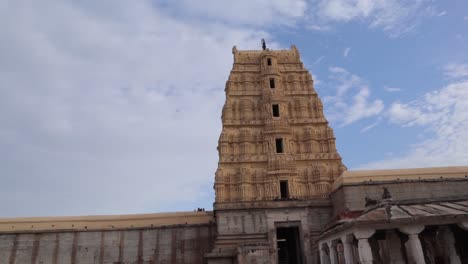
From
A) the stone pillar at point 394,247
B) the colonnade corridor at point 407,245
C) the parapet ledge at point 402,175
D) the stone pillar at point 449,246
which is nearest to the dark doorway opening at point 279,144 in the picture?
the parapet ledge at point 402,175

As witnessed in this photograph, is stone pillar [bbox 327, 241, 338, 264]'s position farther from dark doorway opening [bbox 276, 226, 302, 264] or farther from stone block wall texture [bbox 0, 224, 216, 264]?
stone block wall texture [bbox 0, 224, 216, 264]

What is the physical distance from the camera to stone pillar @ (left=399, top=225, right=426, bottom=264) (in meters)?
15.4

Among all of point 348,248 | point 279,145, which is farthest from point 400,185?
point 348,248

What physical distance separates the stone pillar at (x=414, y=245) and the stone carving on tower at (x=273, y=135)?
16.1m

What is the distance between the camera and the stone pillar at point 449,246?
55.3 ft

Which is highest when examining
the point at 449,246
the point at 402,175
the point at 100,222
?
the point at 402,175

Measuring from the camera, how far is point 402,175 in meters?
29.2

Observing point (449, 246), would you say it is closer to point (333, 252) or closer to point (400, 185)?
point (333, 252)

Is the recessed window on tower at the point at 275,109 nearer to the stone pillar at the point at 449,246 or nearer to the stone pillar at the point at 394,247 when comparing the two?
the stone pillar at the point at 394,247

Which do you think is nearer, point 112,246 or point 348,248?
point 348,248

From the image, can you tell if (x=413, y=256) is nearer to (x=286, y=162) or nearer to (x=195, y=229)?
(x=286, y=162)

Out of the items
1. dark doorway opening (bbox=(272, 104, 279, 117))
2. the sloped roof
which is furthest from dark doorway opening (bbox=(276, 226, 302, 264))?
the sloped roof

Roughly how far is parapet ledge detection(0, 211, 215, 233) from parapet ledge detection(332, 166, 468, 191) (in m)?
11.6

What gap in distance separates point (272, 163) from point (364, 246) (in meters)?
17.7
